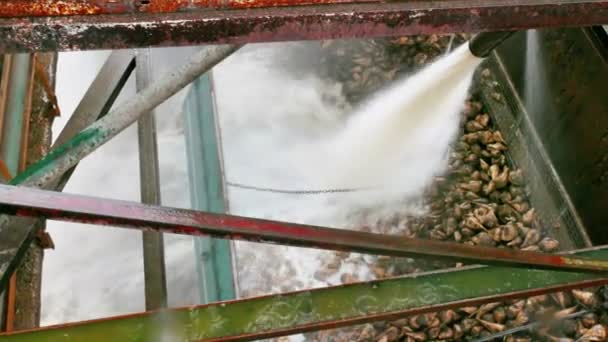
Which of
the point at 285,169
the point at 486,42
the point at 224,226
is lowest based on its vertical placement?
the point at 224,226

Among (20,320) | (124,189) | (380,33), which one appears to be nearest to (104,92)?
(20,320)

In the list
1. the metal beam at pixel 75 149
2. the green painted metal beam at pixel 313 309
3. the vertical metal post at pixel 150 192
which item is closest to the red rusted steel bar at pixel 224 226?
the green painted metal beam at pixel 313 309

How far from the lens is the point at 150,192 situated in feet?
9.65

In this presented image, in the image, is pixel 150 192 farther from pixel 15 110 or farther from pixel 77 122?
pixel 15 110

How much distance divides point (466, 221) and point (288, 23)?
292 cm

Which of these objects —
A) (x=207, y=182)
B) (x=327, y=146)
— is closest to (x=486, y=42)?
(x=327, y=146)

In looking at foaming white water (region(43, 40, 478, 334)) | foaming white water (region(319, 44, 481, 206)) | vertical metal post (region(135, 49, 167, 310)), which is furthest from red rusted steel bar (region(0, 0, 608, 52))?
foaming white water (region(319, 44, 481, 206))

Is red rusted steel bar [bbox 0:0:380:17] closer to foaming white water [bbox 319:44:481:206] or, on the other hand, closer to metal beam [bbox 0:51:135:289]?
metal beam [bbox 0:51:135:289]

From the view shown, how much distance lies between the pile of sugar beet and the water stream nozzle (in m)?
1.05

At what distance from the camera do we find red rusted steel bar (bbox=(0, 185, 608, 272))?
1.55 metres

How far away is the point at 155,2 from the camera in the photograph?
1.34m

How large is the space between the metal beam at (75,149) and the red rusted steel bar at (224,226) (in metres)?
0.73

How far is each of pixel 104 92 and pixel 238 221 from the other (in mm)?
1460

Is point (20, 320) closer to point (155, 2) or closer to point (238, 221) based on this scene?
point (238, 221)
